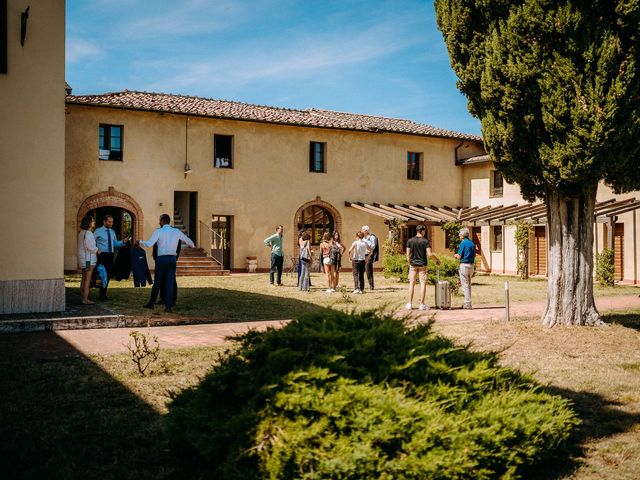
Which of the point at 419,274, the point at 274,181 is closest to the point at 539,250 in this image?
the point at 274,181

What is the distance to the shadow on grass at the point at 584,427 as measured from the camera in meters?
3.57

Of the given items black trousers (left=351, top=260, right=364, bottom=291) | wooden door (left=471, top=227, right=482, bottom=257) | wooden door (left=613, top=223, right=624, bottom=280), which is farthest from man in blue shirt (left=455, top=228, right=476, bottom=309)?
wooden door (left=471, top=227, right=482, bottom=257)

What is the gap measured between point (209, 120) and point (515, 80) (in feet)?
58.1

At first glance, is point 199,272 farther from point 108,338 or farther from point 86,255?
point 108,338

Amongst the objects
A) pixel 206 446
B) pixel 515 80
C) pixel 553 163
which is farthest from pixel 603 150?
pixel 206 446

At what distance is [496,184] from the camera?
91.7 ft

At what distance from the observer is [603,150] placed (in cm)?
782

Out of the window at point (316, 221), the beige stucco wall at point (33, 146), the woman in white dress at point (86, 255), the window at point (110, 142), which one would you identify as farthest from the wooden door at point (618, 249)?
the beige stucco wall at point (33, 146)

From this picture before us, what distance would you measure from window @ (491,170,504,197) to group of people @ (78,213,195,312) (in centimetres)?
1980

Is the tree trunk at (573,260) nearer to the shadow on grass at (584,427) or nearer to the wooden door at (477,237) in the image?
the shadow on grass at (584,427)

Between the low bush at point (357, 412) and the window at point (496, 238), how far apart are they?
23.8 m

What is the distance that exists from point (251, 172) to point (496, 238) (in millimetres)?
11073

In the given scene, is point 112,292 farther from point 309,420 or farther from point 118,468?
point 309,420

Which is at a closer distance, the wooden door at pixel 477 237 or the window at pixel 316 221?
the window at pixel 316 221
